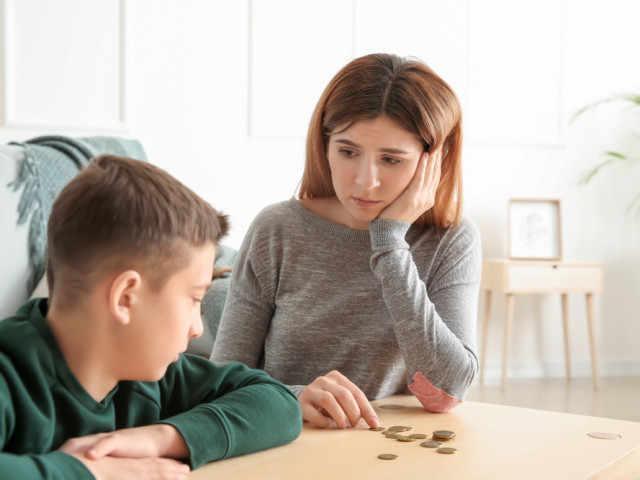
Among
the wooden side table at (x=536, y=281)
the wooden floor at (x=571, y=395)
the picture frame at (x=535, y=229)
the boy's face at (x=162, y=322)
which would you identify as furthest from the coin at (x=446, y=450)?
the picture frame at (x=535, y=229)

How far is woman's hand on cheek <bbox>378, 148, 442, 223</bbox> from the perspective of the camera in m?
1.50

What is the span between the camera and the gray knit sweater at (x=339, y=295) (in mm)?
1480

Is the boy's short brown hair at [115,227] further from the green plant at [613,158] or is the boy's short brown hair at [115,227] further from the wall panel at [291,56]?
the green plant at [613,158]

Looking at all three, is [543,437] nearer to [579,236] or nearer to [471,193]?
[471,193]

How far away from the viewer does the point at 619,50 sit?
536cm

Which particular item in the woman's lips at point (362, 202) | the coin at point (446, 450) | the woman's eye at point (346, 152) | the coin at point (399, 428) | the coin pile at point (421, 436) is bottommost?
the coin at point (399, 428)

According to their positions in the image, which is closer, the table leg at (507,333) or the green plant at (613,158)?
the table leg at (507,333)

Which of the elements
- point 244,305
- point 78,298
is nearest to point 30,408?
point 78,298

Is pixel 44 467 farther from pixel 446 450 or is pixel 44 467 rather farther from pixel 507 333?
pixel 507 333

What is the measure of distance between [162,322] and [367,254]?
0.76 m

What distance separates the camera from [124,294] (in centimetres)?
83

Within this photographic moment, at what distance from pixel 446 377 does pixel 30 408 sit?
73 centimetres

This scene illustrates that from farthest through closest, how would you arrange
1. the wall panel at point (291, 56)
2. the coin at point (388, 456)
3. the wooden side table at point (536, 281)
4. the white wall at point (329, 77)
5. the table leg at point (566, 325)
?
the table leg at point (566, 325) → the wooden side table at point (536, 281) → the wall panel at point (291, 56) → the white wall at point (329, 77) → the coin at point (388, 456)

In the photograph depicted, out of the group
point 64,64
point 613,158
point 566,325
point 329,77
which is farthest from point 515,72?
point 64,64
